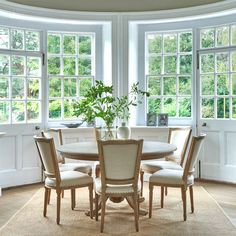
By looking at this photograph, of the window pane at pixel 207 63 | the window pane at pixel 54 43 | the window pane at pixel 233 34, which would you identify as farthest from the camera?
the window pane at pixel 54 43

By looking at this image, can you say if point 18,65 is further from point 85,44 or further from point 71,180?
point 71,180

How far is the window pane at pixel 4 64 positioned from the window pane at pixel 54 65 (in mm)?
668

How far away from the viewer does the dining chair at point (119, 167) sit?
317 cm

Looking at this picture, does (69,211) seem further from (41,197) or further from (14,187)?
(14,187)

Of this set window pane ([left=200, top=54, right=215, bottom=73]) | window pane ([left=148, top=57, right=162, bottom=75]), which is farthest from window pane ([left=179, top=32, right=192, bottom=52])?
window pane ([left=148, top=57, right=162, bottom=75])

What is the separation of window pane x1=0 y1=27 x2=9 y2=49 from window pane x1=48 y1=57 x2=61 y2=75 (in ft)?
2.31

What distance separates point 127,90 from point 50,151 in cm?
237

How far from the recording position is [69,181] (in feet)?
11.6

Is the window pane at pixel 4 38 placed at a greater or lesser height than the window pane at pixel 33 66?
greater

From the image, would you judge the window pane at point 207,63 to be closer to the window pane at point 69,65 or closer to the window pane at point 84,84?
the window pane at point 84,84

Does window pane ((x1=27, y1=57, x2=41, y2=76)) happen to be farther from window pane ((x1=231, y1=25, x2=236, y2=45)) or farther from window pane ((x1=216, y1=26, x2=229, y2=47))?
window pane ((x1=231, y1=25, x2=236, y2=45))

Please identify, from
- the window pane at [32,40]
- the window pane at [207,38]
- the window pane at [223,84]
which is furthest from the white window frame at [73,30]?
the window pane at [223,84]

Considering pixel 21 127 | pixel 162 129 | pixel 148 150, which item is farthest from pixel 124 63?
pixel 148 150

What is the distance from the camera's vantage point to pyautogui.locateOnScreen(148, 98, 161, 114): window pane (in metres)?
5.71
